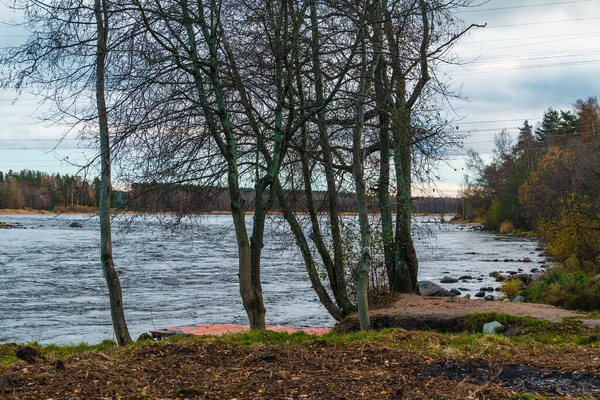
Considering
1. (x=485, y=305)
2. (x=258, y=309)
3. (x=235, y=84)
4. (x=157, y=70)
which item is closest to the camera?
(x=157, y=70)

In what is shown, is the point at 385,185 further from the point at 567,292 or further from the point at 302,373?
the point at 302,373

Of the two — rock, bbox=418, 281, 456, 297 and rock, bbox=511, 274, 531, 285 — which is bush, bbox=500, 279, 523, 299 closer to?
rock, bbox=511, 274, 531, 285

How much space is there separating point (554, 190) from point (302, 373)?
31.1 meters

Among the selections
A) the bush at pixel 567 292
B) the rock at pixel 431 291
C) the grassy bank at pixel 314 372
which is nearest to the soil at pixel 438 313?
the bush at pixel 567 292

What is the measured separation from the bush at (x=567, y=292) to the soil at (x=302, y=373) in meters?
7.97

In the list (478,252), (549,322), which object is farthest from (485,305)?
(478,252)

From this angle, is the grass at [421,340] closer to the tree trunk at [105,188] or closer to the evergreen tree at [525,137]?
the tree trunk at [105,188]

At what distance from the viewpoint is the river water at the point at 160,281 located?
16.1 m

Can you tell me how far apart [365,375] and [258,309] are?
5193 millimetres

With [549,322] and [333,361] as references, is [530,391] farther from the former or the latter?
[549,322]

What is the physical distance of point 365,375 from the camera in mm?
5613

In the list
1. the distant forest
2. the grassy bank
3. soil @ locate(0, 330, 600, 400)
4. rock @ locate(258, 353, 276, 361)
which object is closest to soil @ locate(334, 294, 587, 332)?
the distant forest

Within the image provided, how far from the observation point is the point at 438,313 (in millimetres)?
12805

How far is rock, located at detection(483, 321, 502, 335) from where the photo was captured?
37.2 feet
